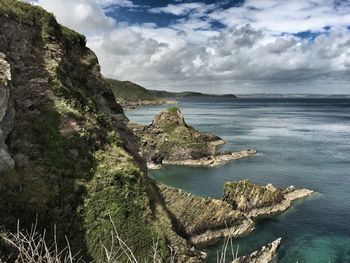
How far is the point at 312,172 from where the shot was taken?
284 ft

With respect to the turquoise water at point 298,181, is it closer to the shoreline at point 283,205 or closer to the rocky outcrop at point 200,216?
the shoreline at point 283,205

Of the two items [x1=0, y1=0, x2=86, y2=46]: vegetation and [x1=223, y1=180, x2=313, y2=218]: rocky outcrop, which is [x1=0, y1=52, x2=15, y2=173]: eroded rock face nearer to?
[x1=0, y1=0, x2=86, y2=46]: vegetation

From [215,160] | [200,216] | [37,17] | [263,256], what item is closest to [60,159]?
[37,17]

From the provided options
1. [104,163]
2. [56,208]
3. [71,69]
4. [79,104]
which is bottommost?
[56,208]

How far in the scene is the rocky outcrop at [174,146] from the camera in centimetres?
9931

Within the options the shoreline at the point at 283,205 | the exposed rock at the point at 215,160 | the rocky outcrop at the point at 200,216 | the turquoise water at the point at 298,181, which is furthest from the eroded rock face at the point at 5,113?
the exposed rock at the point at 215,160

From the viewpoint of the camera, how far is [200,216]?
1984 inches

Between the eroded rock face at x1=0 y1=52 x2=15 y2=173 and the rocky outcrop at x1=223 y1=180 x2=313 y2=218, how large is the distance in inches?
1393

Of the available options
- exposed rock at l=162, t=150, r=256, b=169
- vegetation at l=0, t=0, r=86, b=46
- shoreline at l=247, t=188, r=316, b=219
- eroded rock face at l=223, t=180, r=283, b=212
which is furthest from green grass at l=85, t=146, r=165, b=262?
exposed rock at l=162, t=150, r=256, b=169

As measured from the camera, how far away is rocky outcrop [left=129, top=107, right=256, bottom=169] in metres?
99.3

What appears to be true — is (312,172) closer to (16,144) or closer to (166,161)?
(166,161)

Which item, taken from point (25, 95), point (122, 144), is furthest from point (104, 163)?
point (25, 95)

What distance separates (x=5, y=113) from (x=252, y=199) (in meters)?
39.2

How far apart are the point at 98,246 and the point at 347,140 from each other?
393 feet
